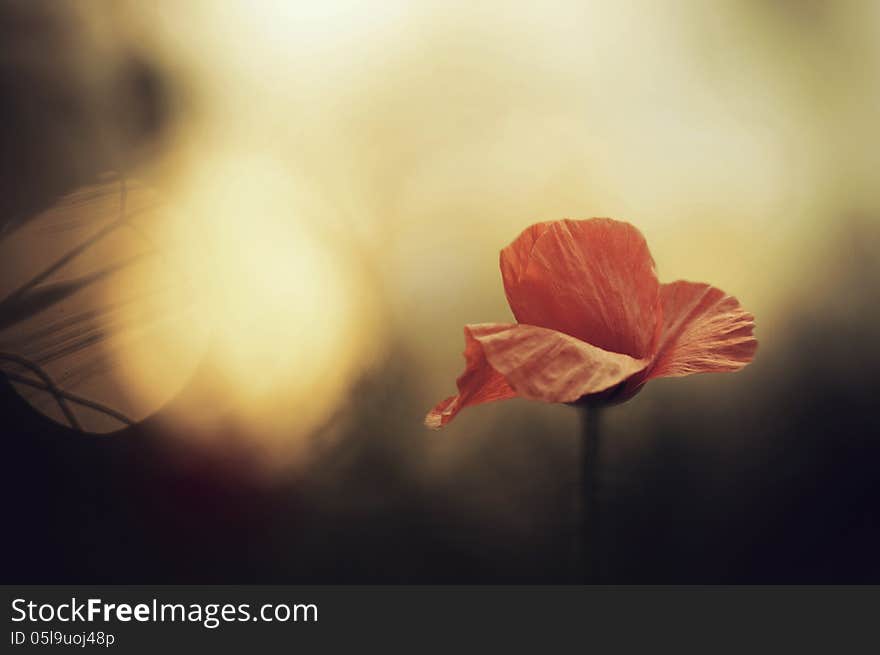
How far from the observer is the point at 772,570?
1.08 metres

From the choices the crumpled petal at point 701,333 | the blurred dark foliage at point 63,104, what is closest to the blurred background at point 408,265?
the blurred dark foliage at point 63,104

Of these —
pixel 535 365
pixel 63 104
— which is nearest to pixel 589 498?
pixel 535 365

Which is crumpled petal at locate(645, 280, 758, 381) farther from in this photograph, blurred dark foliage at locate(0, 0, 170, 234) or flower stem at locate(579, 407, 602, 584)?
blurred dark foliage at locate(0, 0, 170, 234)

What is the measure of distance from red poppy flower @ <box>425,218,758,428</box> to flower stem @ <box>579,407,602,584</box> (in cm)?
2

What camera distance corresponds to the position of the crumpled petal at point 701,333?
1.28 feet

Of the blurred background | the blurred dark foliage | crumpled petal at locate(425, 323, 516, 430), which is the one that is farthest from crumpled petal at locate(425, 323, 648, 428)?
the blurred dark foliage

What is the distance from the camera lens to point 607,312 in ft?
1.34

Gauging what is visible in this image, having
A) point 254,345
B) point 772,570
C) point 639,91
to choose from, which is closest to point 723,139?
point 639,91

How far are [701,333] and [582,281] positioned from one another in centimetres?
7

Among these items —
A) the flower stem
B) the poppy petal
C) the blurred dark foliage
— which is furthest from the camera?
the blurred dark foliage

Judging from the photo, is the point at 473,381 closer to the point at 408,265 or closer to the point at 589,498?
the point at 589,498

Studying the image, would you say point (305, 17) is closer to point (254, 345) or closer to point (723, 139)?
point (254, 345)

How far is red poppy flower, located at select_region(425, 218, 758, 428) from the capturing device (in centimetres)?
37

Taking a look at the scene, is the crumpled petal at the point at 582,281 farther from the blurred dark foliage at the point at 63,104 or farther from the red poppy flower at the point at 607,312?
the blurred dark foliage at the point at 63,104
